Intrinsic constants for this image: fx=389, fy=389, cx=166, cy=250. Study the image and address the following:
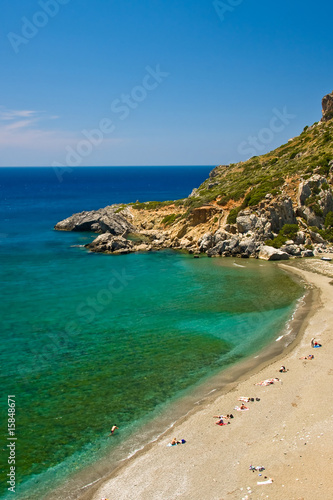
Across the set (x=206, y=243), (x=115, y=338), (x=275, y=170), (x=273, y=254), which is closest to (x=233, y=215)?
(x=206, y=243)

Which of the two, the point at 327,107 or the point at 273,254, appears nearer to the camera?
the point at 273,254

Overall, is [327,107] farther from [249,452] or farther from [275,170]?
[249,452]

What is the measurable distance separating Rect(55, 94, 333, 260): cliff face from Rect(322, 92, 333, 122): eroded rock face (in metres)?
15.2

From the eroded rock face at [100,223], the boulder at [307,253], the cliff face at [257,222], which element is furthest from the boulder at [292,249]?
the eroded rock face at [100,223]

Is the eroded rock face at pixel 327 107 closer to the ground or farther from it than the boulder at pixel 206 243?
farther from it

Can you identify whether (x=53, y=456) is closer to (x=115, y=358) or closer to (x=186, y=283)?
(x=115, y=358)

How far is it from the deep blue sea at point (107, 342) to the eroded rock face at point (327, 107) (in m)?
61.4

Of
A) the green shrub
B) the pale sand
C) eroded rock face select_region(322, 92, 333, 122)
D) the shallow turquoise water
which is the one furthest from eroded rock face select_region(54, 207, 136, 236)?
the pale sand

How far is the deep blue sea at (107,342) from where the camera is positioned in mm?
17625

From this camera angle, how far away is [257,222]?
59188 millimetres

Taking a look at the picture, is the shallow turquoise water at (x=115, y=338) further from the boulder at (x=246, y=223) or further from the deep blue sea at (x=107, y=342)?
the boulder at (x=246, y=223)

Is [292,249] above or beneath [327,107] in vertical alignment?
beneath

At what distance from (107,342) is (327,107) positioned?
91.1 m

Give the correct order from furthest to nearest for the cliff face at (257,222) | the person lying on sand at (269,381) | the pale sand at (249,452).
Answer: the cliff face at (257,222), the person lying on sand at (269,381), the pale sand at (249,452)
